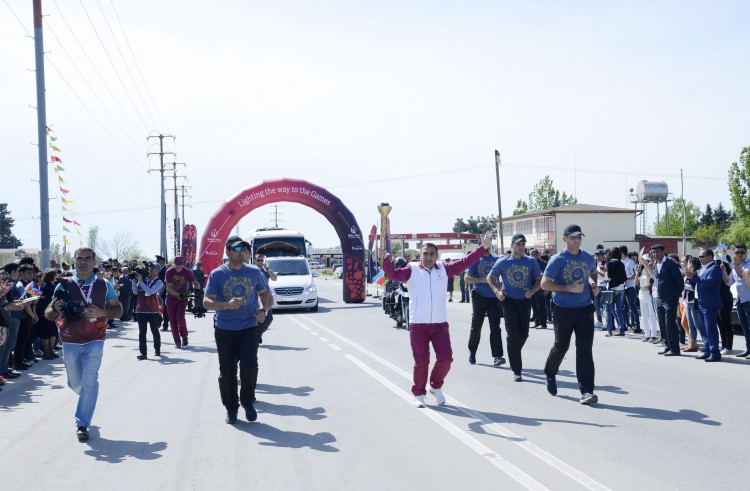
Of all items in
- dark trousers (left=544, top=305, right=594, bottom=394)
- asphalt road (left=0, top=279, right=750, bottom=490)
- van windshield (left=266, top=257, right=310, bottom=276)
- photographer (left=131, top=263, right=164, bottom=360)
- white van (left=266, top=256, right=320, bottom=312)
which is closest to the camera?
asphalt road (left=0, top=279, right=750, bottom=490)

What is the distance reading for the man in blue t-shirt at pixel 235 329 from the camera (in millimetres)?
7945

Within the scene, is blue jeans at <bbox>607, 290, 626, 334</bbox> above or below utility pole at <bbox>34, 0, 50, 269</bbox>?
below

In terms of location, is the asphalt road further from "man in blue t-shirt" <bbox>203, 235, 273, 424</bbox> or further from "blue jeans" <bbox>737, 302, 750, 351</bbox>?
"blue jeans" <bbox>737, 302, 750, 351</bbox>

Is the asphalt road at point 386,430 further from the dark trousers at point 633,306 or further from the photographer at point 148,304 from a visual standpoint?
the dark trousers at point 633,306

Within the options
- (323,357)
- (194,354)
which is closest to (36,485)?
(323,357)

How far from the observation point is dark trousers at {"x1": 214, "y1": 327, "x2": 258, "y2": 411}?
7938 mm

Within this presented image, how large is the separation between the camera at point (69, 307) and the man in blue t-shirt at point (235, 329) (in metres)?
1.21

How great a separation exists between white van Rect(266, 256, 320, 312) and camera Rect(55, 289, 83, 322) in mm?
18489

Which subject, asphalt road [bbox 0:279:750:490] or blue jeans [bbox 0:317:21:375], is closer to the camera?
asphalt road [bbox 0:279:750:490]

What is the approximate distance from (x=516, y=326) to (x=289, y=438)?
4311 millimetres

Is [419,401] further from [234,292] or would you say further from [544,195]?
[544,195]

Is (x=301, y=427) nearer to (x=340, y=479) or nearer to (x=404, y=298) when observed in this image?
(x=340, y=479)

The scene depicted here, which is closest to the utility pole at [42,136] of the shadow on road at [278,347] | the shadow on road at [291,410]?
the shadow on road at [278,347]

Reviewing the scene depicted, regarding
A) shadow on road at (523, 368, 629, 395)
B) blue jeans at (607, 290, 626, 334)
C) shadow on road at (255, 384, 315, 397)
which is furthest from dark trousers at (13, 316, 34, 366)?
blue jeans at (607, 290, 626, 334)
